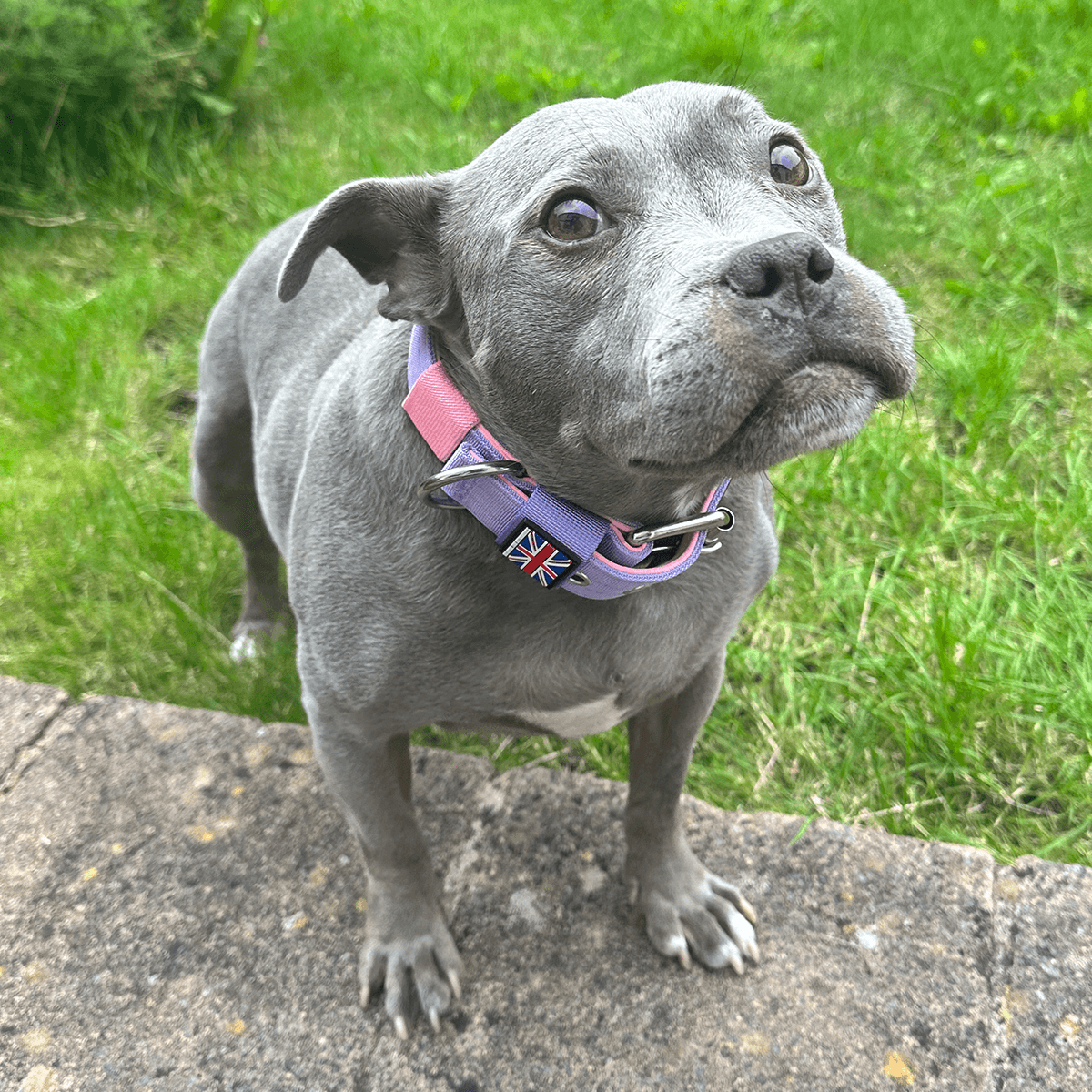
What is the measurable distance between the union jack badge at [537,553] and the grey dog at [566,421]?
10cm

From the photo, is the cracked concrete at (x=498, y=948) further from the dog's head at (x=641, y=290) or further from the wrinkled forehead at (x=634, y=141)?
the wrinkled forehead at (x=634, y=141)

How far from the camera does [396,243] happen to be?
5.76 ft

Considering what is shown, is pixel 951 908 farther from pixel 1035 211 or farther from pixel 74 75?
pixel 74 75

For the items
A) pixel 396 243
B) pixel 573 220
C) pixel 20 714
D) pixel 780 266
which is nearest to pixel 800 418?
pixel 780 266

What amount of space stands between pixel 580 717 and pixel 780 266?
96cm

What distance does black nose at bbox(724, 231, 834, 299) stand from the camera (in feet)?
4.30

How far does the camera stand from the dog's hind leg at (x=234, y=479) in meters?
2.78

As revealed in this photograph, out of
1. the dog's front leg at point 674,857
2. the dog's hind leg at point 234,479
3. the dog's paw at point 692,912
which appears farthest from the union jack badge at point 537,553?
the dog's hind leg at point 234,479

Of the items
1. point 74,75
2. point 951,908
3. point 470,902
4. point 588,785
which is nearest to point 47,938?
point 470,902

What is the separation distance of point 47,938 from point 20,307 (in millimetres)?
2991

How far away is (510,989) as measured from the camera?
7.16ft

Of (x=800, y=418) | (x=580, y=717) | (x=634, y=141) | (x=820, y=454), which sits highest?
(x=634, y=141)

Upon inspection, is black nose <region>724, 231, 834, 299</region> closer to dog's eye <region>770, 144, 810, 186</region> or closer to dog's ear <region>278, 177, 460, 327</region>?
dog's eye <region>770, 144, 810, 186</region>

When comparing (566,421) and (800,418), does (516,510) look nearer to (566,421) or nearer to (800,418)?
(566,421)
